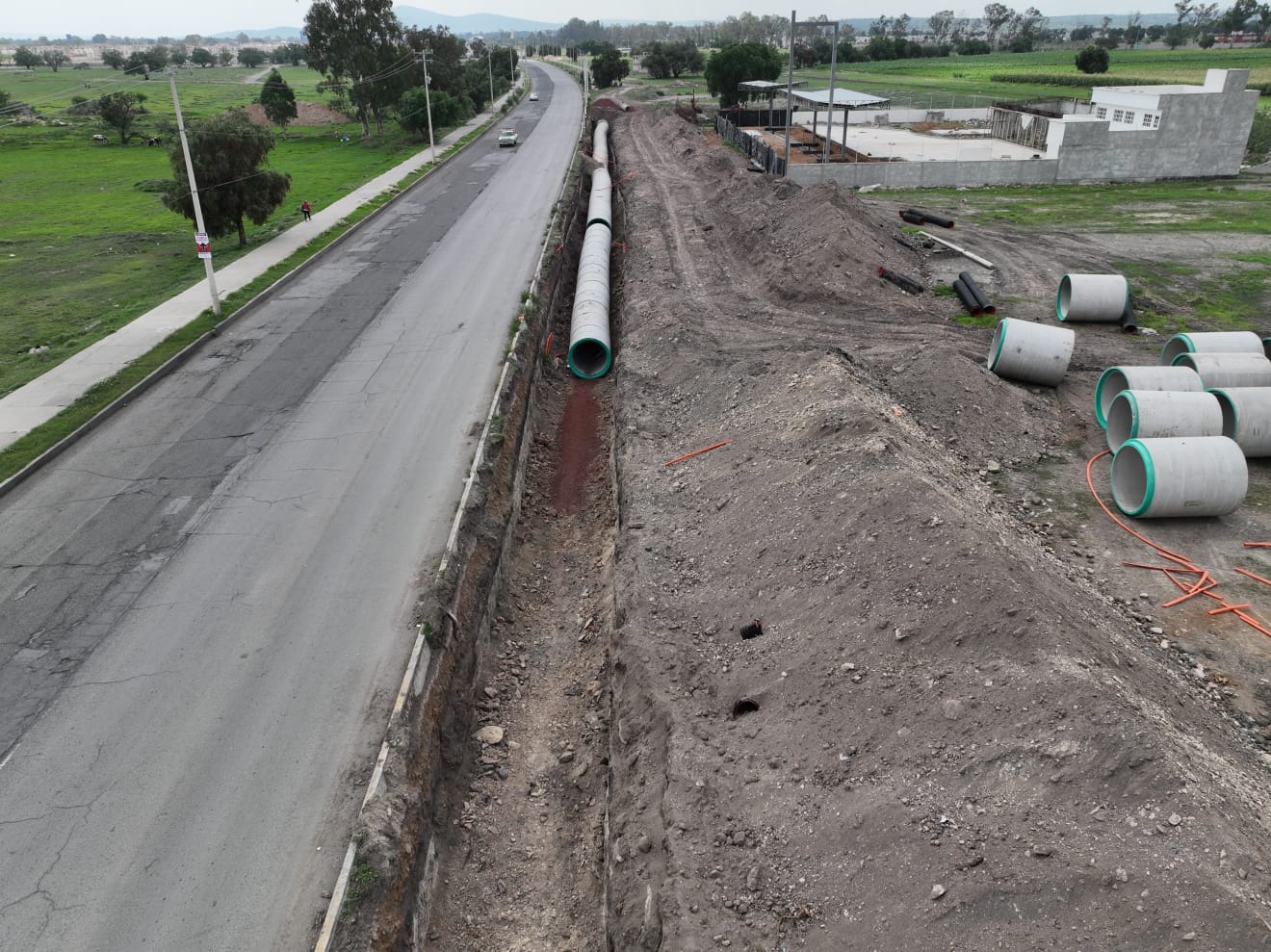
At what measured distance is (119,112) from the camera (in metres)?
67.2

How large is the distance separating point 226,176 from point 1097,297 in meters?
31.8

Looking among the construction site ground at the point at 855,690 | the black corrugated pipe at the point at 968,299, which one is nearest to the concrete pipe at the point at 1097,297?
the black corrugated pipe at the point at 968,299

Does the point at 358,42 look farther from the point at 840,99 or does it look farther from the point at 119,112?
the point at 840,99

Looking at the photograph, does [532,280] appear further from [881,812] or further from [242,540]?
[881,812]

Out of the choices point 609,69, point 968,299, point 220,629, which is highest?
point 609,69

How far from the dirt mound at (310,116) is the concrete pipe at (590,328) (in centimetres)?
6649

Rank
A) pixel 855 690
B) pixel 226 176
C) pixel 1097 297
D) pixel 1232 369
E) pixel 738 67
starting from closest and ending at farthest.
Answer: pixel 855 690 < pixel 1232 369 < pixel 1097 297 < pixel 226 176 < pixel 738 67

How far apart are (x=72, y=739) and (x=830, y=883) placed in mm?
9602

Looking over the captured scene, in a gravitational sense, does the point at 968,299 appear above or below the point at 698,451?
above

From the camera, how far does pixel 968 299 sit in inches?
1053

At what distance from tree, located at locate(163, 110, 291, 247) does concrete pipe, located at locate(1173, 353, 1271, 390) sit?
1301 inches

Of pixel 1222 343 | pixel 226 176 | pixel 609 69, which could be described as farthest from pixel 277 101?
pixel 1222 343

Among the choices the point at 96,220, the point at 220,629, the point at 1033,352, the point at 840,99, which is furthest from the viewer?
the point at 840,99

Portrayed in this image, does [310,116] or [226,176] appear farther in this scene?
[310,116]
